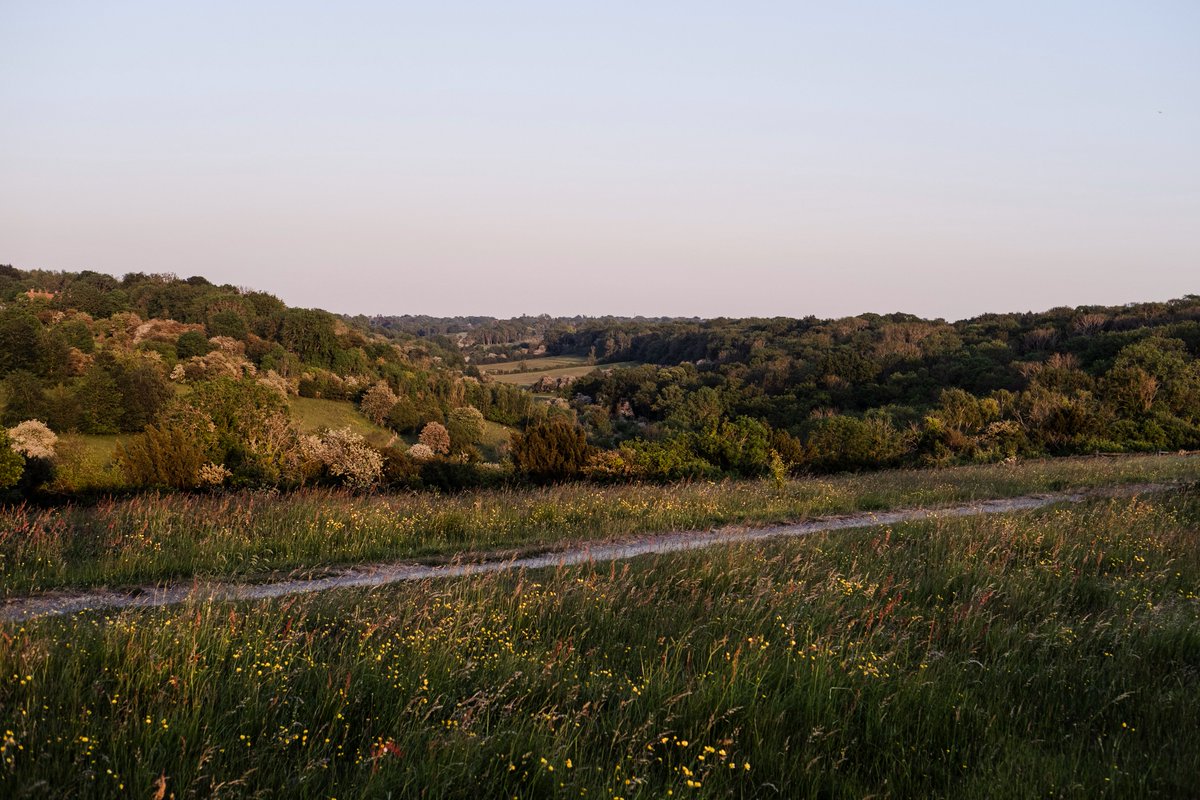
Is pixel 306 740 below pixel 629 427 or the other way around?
the other way around

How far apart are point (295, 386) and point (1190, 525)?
69364 mm

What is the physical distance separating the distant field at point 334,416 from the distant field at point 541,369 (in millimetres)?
39939

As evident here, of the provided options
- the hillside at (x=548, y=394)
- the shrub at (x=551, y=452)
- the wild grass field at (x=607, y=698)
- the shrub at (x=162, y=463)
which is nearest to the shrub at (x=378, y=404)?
the hillside at (x=548, y=394)

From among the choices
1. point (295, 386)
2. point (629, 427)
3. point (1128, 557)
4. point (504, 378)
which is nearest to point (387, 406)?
point (295, 386)

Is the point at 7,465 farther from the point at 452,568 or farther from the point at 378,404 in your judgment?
the point at 378,404

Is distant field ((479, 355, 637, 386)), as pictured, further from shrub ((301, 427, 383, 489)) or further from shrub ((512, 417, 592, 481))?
shrub ((512, 417, 592, 481))

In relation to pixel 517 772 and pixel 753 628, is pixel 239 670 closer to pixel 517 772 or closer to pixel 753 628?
pixel 517 772

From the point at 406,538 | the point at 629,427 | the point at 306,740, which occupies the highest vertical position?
the point at 306,740

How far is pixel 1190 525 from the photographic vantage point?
467 inches

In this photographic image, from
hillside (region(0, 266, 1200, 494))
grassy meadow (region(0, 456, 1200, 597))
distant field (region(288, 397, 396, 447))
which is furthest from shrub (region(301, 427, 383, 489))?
distant field (region(288, 397, 396, 447))

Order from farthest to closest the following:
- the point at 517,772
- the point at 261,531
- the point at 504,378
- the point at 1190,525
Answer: the point at 504,378 < the point at 1190,525 < the point at 261,531 < the point at 517,772

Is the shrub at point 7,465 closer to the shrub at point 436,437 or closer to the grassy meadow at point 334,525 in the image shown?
the grassy meadow at point 334,525

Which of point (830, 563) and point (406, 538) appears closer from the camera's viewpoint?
point (830, 563)

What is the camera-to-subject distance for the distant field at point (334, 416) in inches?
2472
